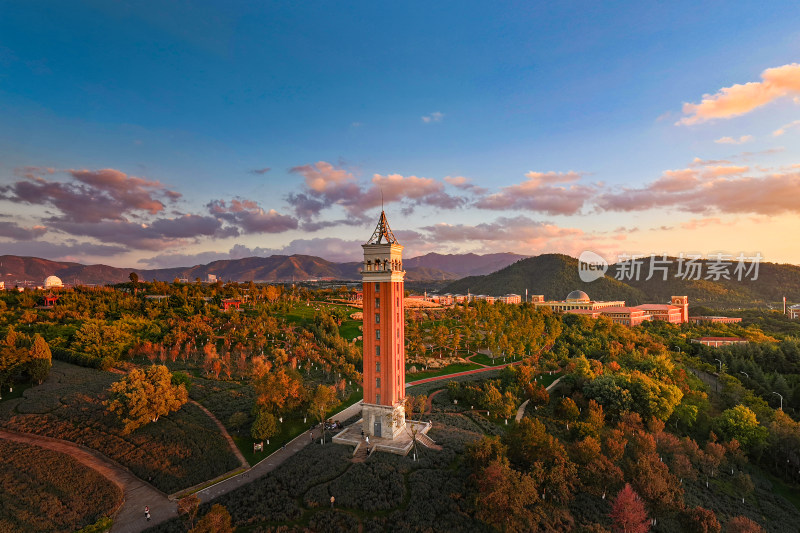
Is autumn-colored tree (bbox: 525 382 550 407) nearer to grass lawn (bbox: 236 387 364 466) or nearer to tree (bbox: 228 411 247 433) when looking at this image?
grass lawn (bbox: 236 387 364 466)

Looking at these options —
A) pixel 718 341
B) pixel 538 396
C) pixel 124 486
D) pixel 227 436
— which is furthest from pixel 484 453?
pixel 718 341

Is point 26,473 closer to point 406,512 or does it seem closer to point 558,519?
point 406,512

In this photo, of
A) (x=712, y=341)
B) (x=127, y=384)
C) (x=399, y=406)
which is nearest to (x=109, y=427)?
(x=127, y=384)

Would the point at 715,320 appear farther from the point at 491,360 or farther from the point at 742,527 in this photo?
the point at 742,527

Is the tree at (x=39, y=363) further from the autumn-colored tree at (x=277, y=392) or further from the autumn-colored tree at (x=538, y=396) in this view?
the autumn-colored tree at (x=538, y=396)

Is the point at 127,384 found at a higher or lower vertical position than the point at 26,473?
higher

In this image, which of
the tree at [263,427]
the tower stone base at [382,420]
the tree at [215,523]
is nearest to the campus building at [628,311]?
the tower stone base at [382,420]

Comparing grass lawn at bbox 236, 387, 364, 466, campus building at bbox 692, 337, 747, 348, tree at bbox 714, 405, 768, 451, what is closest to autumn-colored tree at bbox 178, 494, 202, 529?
grass lawn at bbox 236, 387, 364, 466
